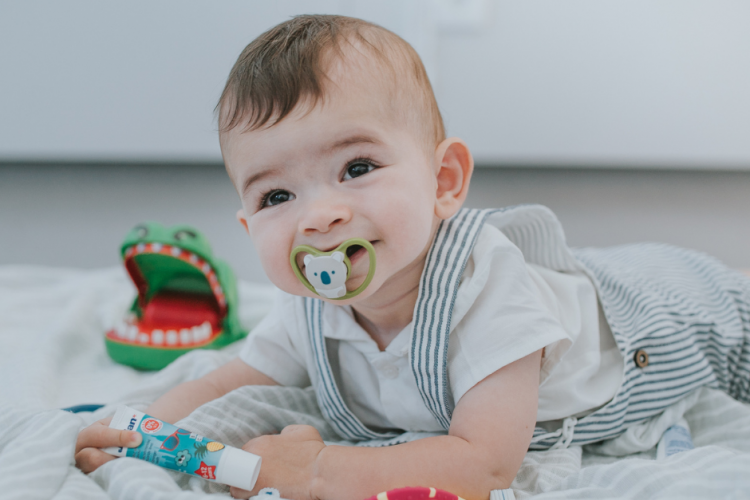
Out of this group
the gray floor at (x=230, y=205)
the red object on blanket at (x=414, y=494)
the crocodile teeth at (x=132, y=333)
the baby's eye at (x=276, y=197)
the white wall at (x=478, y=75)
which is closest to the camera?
the red object on blanket at (x=414, y=494)

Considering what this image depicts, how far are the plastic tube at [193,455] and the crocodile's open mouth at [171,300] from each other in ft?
1.39

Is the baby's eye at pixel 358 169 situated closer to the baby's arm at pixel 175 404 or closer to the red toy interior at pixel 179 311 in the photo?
the baby's arm at pixel 175 404

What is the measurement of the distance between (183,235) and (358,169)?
0.56 m

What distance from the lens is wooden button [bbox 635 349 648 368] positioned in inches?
27.8

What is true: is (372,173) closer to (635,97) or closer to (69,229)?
(635,97)

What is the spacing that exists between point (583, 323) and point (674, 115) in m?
0.99

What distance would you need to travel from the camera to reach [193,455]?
495mm

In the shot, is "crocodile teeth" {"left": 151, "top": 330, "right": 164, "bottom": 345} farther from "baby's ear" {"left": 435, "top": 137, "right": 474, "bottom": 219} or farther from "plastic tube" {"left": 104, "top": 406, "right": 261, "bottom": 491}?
"baby's ear" {"left": 435, "top": 137, "right": 474, "bottom": 219}

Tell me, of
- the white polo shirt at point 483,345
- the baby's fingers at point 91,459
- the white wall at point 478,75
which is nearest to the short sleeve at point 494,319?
the white polo shirt at point 483,345

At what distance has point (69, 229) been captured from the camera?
168 cm

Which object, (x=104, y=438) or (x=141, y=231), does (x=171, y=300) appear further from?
(x=104, y=438)

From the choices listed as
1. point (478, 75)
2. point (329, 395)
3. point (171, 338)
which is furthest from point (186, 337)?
point (478, 75)

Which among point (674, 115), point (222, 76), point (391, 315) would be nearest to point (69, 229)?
point (222, 76)

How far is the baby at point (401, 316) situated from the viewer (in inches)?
20.2
